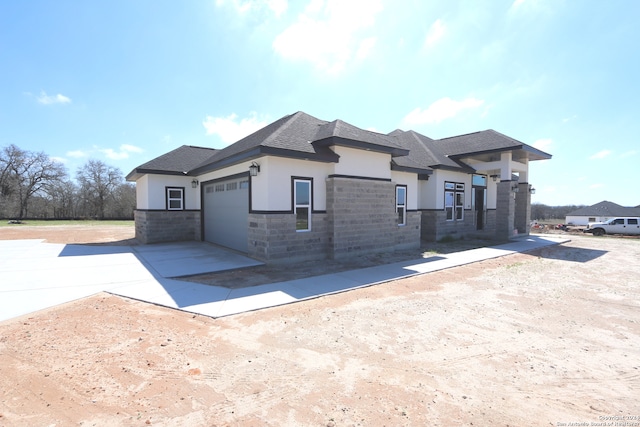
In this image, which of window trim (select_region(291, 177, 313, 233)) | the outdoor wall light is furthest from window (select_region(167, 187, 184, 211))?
window trim (select_region(291, 177, 313, 233))

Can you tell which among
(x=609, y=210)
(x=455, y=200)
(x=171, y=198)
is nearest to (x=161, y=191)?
(x=171, y=198)

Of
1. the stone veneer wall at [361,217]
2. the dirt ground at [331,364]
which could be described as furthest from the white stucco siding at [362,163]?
the dirt ground at [331,364]

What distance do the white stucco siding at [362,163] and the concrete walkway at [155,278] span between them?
3427mm

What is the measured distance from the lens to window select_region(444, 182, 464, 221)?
51.7ft

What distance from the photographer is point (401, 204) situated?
40.8 ft

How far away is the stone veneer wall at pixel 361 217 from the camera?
9750 millimetres

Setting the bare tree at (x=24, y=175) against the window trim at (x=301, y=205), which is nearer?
the window trim at (x=301, y=205)

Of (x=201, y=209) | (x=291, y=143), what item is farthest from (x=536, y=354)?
(x=201, y=209)

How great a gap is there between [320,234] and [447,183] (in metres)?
9.52

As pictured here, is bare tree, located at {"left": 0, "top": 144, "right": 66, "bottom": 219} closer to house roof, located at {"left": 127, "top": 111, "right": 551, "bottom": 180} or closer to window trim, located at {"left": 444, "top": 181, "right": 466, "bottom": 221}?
house roof, located at {"left": 127, "top": 111, "right": 551, "bottom": 180}

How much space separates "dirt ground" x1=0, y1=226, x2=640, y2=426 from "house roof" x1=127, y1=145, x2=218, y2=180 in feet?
31.7

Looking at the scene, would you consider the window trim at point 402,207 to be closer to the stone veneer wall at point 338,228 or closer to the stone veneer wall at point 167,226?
the stone veneer wall at point 338,228

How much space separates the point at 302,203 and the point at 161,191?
8.89 m

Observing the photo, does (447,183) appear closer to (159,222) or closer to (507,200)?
(507,200)
